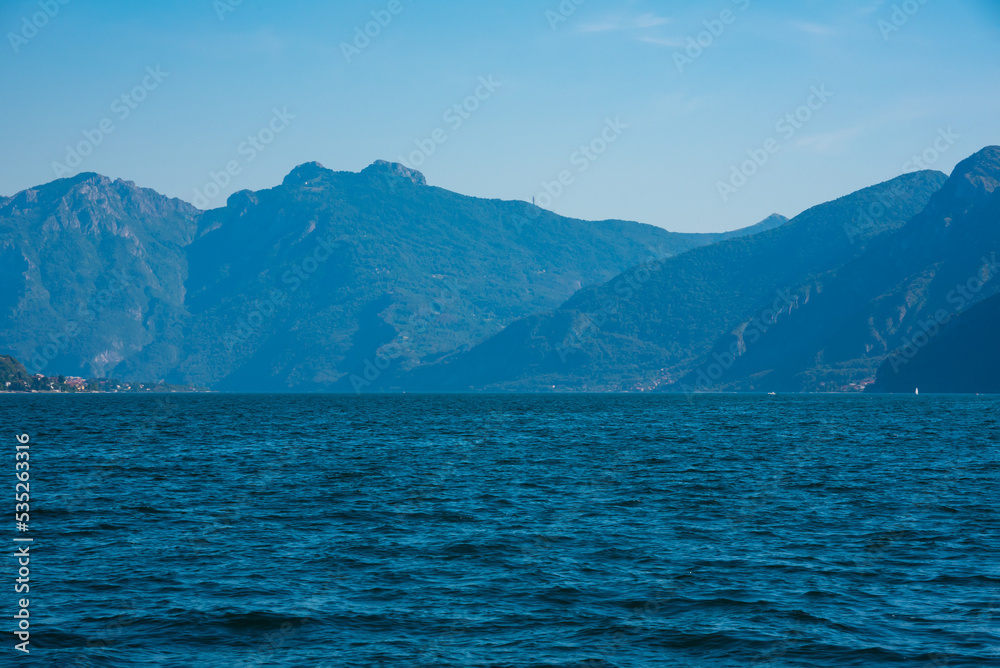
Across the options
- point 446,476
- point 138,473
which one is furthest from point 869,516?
point 138,473

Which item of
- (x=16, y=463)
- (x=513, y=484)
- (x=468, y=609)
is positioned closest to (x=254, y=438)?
(x=16, y=463)

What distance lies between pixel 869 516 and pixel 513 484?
2133 centimetres

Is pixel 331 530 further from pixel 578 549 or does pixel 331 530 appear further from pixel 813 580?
pixel 813 580

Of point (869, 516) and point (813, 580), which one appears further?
point (869, 516)

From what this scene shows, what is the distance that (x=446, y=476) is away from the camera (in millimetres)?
60969

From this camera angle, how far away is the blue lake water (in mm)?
23922

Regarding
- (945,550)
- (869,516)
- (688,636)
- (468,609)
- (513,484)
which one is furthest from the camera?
(513,484)

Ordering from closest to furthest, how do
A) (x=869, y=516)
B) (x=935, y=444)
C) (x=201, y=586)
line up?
(x=201, y=586)
(x=869, y=516)
(x=935, y=444)

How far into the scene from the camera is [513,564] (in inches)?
1294

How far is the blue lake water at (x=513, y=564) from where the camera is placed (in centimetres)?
2392

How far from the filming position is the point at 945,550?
1372 inches

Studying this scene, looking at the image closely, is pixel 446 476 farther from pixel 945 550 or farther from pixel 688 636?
pixel 688 636

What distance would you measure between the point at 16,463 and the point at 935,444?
78.9 m

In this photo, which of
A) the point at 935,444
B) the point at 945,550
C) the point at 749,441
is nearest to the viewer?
the point at 945,550
